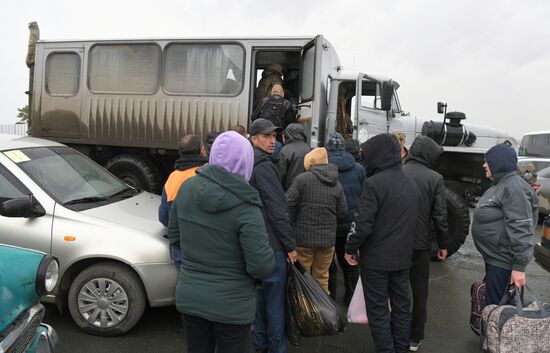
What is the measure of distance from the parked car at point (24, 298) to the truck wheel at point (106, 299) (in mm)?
804

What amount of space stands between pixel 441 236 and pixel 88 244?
272 centimetres

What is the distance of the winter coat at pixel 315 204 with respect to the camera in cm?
336

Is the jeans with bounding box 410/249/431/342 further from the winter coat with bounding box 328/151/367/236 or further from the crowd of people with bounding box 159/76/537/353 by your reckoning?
the winter coat with bounding box 328/151/367/236

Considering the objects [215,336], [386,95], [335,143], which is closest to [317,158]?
[335,143]

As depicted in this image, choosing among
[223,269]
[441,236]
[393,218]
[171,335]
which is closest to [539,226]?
[441,236]

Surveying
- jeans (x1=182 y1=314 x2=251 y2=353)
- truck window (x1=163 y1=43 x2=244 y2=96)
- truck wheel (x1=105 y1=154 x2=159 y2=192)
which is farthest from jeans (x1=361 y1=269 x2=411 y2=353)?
truck wheel (x1=105 y1=154 x2=159 y2=192)

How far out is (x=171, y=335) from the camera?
338cm

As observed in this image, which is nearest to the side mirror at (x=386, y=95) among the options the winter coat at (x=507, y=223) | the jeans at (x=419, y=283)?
the winter coat at (x=507, y=223)

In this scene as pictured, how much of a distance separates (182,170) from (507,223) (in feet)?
7.84

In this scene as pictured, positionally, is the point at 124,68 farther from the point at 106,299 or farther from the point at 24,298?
the point at 24,298

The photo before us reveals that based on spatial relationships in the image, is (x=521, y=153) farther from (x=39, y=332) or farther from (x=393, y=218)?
(x=39, y=332)

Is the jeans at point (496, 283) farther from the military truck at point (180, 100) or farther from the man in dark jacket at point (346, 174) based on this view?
the military truck at point (180, 100)

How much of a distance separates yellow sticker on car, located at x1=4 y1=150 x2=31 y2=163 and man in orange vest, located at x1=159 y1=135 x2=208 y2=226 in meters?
1.29

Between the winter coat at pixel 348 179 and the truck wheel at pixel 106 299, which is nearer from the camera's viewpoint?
the truck wheel at pixel 106 299
